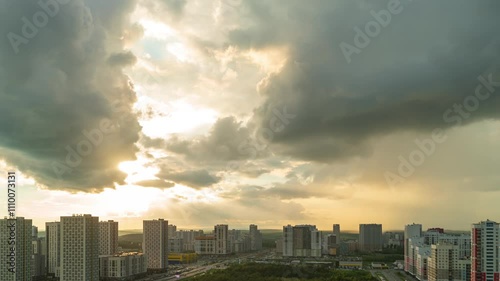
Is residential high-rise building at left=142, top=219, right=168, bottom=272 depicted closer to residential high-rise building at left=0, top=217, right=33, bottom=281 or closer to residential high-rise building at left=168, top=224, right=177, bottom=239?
residential high-rise building at left=0, top=217, right=33, bottom=281

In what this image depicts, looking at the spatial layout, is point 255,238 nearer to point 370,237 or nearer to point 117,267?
point 370,237

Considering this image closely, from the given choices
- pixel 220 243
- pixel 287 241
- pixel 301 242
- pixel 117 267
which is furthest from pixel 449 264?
pixel 220 243

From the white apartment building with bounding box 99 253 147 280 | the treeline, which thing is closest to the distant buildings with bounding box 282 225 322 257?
the treeline

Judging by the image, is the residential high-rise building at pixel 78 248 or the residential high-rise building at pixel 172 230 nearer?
the residential high-rise building at pixel 78 248

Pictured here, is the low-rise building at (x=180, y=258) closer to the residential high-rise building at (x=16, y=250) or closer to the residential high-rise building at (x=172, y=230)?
the residential high-rise building at (x=172, y=230)

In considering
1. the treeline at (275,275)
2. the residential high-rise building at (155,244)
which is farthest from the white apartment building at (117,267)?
the treeline at (275,275)
